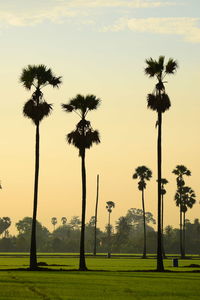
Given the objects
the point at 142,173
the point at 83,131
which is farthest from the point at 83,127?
the point at 142,173

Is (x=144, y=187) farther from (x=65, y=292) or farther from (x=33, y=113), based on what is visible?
(x=65, y=292)

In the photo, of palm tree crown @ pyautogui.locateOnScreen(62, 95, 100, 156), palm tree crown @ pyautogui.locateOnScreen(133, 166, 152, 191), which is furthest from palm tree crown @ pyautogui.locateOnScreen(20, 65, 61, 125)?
palm tree crown @ pyautogui.locateOnScreen(133, 166, 152, 191)

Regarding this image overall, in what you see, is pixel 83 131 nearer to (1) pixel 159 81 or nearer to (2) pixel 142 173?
(1) pixel 159 81

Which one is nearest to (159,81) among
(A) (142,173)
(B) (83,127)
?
(B) (83,127)

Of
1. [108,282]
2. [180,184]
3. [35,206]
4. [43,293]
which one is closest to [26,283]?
[108,282]

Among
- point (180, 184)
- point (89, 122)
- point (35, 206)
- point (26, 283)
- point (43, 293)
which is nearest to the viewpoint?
point (43, 293)

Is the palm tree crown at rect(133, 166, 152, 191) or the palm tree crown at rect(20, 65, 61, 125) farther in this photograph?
the palm tree crown at rect(133, 166, 152, 191)

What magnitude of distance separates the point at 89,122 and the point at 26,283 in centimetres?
2906

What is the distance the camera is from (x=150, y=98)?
6481cm

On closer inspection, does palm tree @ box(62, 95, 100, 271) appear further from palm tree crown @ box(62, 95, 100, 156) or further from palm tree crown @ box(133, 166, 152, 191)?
palm tree crown @ box(133, 166, 152, 191)

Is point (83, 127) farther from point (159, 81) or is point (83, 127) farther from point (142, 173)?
point (142, 173)

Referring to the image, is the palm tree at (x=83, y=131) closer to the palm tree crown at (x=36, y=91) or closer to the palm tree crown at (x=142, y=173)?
the palm tree crown at (x=36, y=91)

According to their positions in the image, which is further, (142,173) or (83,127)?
(142,173)

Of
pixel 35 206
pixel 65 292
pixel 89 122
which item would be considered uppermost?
pixel 89 122
